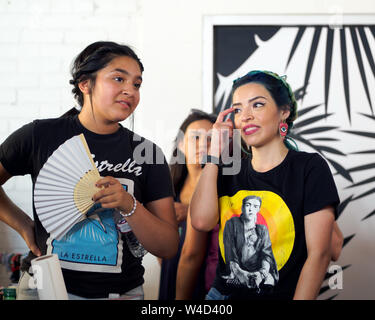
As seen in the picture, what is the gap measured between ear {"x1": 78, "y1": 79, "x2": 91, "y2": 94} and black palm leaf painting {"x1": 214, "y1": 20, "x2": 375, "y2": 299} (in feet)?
4.47

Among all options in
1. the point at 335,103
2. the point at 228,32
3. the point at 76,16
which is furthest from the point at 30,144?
the point at 335,103

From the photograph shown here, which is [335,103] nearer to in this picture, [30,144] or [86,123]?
[86,123]

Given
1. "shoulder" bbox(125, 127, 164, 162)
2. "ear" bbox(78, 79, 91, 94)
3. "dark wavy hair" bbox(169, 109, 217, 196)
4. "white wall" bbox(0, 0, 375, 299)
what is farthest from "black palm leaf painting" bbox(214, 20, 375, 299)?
"ear" bbox(78, 79, 91, 94)

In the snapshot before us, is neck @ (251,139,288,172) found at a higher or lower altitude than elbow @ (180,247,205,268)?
higher

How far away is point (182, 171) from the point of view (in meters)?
1.98

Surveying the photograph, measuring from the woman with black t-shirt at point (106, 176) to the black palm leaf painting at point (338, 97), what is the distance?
129 centimetres

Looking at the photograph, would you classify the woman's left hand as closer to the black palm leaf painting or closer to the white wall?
the white wall

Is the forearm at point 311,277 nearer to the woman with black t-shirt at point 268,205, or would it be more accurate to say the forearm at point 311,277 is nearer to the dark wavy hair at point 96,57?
the woman with black t-shirt at point 268,205

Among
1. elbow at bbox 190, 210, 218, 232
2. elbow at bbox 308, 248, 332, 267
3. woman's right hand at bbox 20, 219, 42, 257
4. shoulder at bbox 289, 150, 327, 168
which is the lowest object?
elbow at bbox 308, 248, 332, 267

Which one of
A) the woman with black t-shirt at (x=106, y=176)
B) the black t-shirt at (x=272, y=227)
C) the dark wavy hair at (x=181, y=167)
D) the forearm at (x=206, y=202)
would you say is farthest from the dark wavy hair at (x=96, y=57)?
the dark wavy hair at (x=181, y=167)

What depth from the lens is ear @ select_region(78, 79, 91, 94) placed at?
1.27 m

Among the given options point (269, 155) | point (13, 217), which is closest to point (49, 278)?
point (13, 217)

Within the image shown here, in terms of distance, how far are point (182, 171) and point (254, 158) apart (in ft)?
2.27

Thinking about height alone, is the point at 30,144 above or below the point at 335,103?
below
